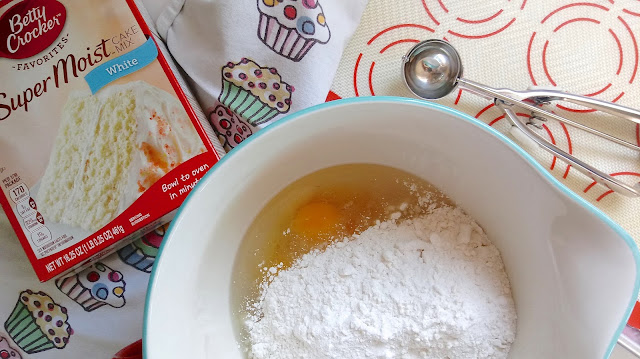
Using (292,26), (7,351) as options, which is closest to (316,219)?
(292,26)

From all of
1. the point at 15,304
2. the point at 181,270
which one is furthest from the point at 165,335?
the point at 15,304

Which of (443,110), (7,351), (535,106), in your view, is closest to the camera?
(443,110)

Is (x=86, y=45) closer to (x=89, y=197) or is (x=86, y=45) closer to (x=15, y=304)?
(x=89, y=197)

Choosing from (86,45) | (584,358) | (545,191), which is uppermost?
(86,45)

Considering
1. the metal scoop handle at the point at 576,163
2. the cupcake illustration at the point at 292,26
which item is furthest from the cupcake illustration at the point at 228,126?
the metal scoop handle at the point at 576,163

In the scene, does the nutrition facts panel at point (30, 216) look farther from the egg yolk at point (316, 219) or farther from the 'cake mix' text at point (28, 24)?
the egg yolk at point (316, 219)

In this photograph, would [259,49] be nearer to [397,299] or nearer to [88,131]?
[88,131]
